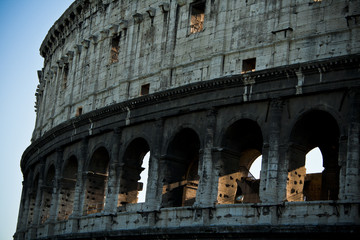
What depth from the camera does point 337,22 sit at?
1104 inches

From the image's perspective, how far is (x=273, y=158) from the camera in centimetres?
2791

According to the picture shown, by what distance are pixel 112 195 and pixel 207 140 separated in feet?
19.8

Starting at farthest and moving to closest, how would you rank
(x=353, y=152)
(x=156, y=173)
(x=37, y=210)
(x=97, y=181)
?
1. (x=37, y=210)
2. (x=97, y=181)
3. (x=156, y=173)
4. (x=353, y=152)

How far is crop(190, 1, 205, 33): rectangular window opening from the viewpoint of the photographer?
3344 centimetres

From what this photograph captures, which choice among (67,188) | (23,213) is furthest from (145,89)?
(23,213)

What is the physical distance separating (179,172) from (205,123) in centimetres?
290

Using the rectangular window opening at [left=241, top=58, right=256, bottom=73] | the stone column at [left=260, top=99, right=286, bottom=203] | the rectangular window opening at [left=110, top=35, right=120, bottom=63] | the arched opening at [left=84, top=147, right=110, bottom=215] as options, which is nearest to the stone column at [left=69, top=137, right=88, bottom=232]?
the arched opening at [left=84, top=147, right=110, bottom=215]

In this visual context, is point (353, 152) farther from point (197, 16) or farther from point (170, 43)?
point (170, 43)

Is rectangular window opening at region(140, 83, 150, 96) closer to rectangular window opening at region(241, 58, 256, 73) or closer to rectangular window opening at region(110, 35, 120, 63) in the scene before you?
rectangular window opening at region(110, 35, 120, 63)

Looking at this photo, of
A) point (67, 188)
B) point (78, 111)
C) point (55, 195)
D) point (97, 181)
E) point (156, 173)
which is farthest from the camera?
point (78, 111)

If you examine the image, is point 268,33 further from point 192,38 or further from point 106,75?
point 106,75

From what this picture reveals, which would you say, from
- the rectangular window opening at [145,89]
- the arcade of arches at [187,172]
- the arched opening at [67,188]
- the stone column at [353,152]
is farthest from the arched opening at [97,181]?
the stone column at [353,152]

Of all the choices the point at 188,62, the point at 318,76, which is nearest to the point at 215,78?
the point at 188,62

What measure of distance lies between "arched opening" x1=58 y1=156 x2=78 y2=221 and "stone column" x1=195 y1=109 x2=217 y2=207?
10.5m
